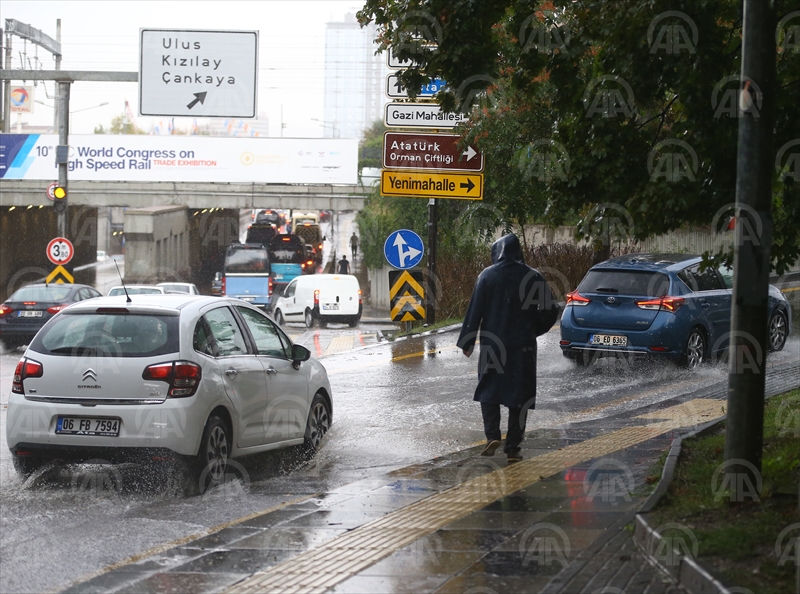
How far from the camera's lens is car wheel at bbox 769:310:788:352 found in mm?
16062

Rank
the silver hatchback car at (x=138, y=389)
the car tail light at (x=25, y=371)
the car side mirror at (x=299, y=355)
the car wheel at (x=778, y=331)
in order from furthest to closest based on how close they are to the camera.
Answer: the car wheel at (x=778, y=331)
the car side mirror at (x=299, y=355)
the car tail light at (x=25, y=371)
the silver hatchback car at (x=138, y=389)

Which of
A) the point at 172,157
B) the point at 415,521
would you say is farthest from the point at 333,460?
the point at 172,157

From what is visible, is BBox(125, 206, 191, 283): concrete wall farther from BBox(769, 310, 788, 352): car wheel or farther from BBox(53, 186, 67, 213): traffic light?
BBox(769, 310, 788, 352): car wheel

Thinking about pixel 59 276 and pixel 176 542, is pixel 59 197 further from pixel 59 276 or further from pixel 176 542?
pixel 176 542

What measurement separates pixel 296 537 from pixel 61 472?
3.32 m

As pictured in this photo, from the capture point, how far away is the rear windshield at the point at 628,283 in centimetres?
1420

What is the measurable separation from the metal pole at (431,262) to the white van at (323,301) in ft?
40.6

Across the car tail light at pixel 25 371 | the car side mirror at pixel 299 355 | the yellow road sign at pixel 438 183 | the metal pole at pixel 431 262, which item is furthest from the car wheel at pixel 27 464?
the metal pole at pixel 431 262

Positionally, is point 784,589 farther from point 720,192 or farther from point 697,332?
point 697,332

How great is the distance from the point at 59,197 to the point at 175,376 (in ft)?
67.7

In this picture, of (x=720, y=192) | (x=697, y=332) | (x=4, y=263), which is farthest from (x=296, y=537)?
(x=4, y=263)

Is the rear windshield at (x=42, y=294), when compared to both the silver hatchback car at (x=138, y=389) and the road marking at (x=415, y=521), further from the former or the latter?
the road marking at (x=415, y=521)

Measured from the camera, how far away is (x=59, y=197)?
2692 cm

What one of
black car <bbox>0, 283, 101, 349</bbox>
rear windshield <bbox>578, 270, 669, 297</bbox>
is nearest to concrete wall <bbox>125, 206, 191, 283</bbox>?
black car <bbox>0, 283, 101, 349</bbox>
